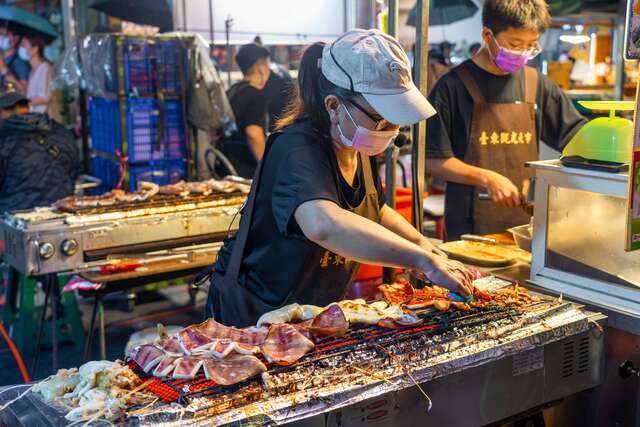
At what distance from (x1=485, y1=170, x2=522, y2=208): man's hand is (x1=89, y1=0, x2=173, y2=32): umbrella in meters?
6.16

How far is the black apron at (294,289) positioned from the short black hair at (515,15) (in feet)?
4.82

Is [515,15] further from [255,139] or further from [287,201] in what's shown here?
[255,139]

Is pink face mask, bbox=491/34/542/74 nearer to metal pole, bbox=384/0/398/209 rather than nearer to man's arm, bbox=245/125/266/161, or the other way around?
metal pole, bbox=384/0/398/209

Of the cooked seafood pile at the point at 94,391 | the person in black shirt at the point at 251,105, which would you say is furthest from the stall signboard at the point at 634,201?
the person in black shirt at the point at 251,105

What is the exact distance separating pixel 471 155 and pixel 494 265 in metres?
1.07

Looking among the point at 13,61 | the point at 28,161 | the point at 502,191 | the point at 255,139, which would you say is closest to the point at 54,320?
the point at 28,161

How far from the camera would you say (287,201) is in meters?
2.66

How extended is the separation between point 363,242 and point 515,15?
206 cm

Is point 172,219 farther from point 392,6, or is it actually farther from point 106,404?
point 106,404

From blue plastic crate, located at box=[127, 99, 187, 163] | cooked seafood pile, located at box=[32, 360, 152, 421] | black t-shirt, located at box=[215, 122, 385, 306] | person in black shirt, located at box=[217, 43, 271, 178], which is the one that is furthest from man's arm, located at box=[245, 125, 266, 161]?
cooked seafood pile, located at box=[32, 360, 152, 421]

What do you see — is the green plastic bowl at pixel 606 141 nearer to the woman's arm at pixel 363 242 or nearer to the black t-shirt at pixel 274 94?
the woman's arm at pixel 363 242

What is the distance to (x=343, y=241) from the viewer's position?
2557 millimetres

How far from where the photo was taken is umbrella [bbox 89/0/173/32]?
8820 mm

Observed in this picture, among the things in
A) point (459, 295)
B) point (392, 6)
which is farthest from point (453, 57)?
point (459, 295)
